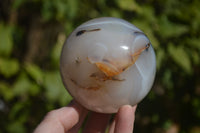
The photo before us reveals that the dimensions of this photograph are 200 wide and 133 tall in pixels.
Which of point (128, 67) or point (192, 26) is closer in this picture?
point (128, 67)

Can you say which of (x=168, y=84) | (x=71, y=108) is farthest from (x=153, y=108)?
(x=71, y=108)

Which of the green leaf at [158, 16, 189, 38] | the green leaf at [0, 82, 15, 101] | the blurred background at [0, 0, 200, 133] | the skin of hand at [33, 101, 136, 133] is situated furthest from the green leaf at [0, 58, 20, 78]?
the green leaf at [158, 16, 189, 38]

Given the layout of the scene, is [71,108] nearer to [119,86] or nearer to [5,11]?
[119,86]

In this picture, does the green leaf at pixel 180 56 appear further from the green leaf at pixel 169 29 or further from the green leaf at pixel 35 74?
the green leaf at pixel 35 74

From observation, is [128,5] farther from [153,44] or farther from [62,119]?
[62,119]

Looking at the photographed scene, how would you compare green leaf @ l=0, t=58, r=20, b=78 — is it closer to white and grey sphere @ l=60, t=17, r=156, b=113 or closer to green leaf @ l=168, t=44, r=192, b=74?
white and grey sphere @ l=60, t=17, r=156, b=113

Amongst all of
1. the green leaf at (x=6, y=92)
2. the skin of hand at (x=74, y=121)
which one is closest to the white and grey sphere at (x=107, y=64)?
the skin of hand at (x=74, y=121)

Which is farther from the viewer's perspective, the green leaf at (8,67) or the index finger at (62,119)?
the green leaf at (8,67)
